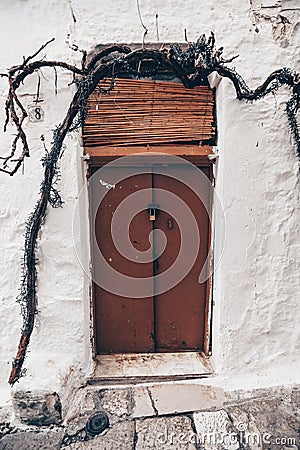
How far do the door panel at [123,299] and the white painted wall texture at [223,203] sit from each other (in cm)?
20

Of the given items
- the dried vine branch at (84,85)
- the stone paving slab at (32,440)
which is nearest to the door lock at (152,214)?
the dried vine branch at (84,85)

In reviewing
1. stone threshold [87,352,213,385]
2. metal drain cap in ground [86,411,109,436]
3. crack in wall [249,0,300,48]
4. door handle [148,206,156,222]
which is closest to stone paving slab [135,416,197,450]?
metal drain cap in ground [86,411,109,436]

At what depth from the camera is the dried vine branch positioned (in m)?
2.58

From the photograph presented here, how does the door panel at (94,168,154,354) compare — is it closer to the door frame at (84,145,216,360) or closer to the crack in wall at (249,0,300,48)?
the door frame at (84,145,216,360)

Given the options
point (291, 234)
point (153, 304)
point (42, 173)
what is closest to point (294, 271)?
point (291, 234)

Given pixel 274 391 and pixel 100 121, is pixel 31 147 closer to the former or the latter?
pixel 100 121

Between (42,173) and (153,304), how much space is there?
4.22ft

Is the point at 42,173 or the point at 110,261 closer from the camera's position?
the point at 42,173

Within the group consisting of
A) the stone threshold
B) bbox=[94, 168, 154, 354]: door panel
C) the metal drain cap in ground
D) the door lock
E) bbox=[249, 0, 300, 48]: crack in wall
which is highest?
bbox=[249, 0, 300, 48]: crack in wall

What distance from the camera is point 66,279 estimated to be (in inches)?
120

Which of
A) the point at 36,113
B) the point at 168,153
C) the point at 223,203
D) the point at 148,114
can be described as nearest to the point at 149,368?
the point at 223,203

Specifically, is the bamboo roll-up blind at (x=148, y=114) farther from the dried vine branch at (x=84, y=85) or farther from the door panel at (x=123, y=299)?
the door panel at (x=123, y=299)

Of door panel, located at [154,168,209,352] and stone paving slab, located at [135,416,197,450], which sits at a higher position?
door panel, located at [154,168,209,352]

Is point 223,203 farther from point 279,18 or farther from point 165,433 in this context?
point 165,433
